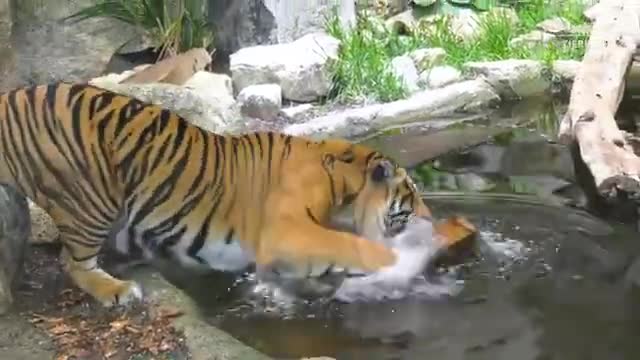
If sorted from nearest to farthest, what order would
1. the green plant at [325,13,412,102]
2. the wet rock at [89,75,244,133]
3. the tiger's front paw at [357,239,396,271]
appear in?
the tiger's front paw at [357,239,396,271] < the wet rock at [89,75,244,133] < the green plant at [325,13,412,102]

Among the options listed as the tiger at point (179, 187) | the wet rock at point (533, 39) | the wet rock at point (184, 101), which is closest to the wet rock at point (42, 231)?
the tiger at point (179, 187)

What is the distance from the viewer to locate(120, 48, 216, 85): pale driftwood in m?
6.10

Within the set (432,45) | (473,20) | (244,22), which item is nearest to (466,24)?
(473,20)

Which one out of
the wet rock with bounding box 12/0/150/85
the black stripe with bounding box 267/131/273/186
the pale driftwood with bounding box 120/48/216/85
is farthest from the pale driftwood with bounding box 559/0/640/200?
the wet rock with bounding box 12/0/150/85

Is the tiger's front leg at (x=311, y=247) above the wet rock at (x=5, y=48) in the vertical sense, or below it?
below

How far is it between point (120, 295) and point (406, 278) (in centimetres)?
98

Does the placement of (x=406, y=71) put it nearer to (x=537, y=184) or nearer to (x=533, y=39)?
(x=533, y=39)

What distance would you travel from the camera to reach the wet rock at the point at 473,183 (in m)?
5.02

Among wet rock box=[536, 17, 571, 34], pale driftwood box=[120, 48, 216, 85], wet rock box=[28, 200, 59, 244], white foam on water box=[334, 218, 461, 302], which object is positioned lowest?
white foam on water box=[334, 218, 461, 302]

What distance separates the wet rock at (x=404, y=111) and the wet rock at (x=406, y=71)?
168mm

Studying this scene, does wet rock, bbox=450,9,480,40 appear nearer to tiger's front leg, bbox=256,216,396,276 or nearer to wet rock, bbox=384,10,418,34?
wet rock, bbox=384,10,418,34

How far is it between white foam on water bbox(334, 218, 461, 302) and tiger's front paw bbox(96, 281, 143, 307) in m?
0.67

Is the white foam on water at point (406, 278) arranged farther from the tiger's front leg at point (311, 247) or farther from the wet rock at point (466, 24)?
the wet rock at point (466, 24)

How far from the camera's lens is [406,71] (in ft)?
22.7
